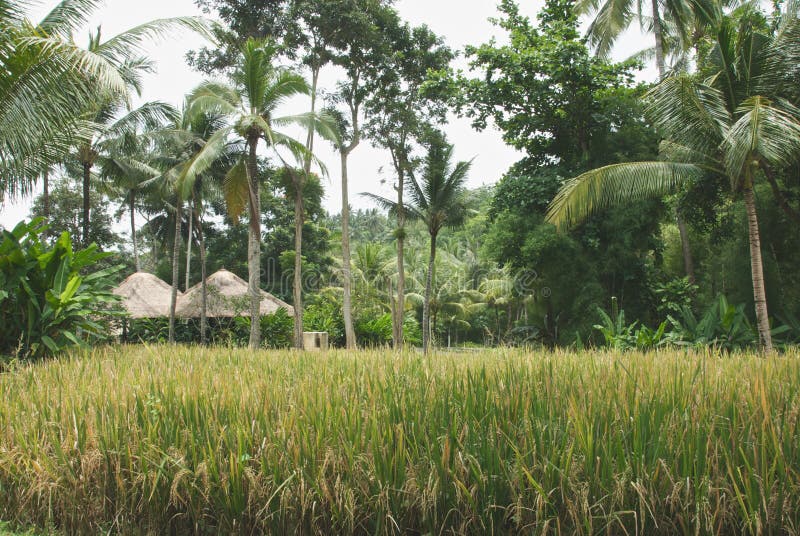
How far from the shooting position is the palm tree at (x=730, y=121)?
352 inches

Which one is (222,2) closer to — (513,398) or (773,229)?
(773,229)

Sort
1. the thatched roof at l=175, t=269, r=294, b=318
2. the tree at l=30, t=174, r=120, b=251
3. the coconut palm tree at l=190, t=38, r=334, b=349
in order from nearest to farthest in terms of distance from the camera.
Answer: the coconut palm tree at l=190, t=38, r=334, b=349
the thatched roof at l=175, t=269, r=294, b=318
the tree at l=30, t=174, r=120, b=251

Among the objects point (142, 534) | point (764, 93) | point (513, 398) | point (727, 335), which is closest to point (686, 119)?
point (764, 93)

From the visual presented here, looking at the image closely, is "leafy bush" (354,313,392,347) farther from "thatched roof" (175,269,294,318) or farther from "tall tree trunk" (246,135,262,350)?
"tall tree trunk" (246,135,262,350)

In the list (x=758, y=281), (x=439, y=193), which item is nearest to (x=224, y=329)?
(x=439, y=193)

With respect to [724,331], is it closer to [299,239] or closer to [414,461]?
[414,461]

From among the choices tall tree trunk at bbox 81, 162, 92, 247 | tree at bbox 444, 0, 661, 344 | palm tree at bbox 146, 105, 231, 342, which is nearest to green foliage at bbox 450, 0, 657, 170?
tree at bbox 444, 0, 661, 344

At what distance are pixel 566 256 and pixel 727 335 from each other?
4.75 m

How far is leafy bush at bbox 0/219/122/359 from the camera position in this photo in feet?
20.8

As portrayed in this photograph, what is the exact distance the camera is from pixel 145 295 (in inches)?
867

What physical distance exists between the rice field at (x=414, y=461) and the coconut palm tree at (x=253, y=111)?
1024 centimetres

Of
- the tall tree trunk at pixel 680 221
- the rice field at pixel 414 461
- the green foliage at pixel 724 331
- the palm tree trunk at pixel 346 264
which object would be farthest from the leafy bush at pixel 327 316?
the rice field at pixel 414 461

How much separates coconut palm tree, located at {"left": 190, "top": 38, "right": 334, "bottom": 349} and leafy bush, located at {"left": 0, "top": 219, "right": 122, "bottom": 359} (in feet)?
21.7

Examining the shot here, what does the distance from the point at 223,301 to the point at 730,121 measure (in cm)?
1693
